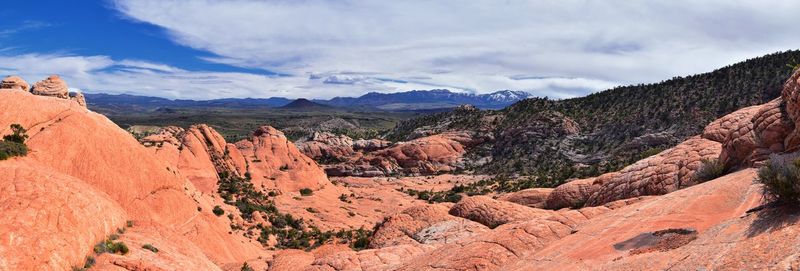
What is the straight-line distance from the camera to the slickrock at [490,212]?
3098 cm

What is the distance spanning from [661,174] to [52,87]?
64820 millimetres

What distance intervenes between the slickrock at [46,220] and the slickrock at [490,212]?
71.3 feet

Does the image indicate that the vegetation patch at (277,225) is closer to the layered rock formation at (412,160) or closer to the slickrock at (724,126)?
the slickrock at (724,126)

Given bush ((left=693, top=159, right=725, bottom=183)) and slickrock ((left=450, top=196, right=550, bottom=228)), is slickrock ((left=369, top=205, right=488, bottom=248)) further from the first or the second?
bush ((left=693, top=159, right=725, bottom=183))

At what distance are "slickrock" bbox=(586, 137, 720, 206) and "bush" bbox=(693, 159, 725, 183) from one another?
0.69m

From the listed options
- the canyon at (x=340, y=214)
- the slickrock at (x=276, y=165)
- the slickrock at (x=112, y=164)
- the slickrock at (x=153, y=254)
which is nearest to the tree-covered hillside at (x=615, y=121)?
the slickrock at (x=276, y=165)

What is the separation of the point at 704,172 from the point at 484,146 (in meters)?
105

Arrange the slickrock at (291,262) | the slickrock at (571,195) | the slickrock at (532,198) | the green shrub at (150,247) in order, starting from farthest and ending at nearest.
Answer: the slickrock at (532,198) → the slickrock at (571,195) → the slickrock at (291,262) → the green shrub at (150,247)

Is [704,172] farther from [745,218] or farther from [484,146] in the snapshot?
[484,146]

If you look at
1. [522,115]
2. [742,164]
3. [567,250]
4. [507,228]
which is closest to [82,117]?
[507,228]

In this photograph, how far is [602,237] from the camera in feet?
56.7

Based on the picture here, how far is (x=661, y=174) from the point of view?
2809 cm

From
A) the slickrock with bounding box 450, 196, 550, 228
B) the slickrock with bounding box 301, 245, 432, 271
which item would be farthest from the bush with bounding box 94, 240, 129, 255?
the slickrock with bounding box 450, 196, 550, 228

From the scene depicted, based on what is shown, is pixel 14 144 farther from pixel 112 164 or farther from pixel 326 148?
pixel 326 148
